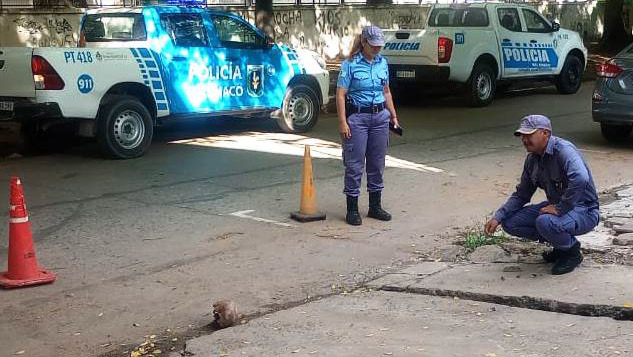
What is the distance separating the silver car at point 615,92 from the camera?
1047 centimetres

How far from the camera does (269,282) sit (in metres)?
5.71

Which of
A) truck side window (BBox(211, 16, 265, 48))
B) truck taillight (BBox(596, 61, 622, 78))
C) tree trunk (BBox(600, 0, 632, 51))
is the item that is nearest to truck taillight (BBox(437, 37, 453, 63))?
truck side window (BBox(211, 16, 265, 48))

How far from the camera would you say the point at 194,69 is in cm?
1102

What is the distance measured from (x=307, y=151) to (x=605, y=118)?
530cm

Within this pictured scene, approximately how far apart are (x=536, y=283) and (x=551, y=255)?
46 centimetres

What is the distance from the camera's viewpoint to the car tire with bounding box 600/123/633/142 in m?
11.4

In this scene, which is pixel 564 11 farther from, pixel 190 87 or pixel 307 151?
pixel 307 151

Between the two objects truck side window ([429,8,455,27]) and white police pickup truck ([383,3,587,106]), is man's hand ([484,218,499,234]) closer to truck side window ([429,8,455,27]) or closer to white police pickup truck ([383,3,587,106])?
white police pickup truck ([383,3,587,106])

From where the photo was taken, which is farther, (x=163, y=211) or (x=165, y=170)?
(x=165, y=170)

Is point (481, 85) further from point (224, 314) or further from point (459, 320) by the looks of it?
point (224, 314)

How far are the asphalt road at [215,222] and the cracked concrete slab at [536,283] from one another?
0.51 meters

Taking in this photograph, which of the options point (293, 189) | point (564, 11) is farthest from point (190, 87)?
point (564, 11)

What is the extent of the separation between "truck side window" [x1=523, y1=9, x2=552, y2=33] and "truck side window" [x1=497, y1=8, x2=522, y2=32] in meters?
0.27

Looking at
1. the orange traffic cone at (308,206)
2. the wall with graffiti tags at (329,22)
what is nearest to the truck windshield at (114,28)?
the orange traffic cone at (308,206)
